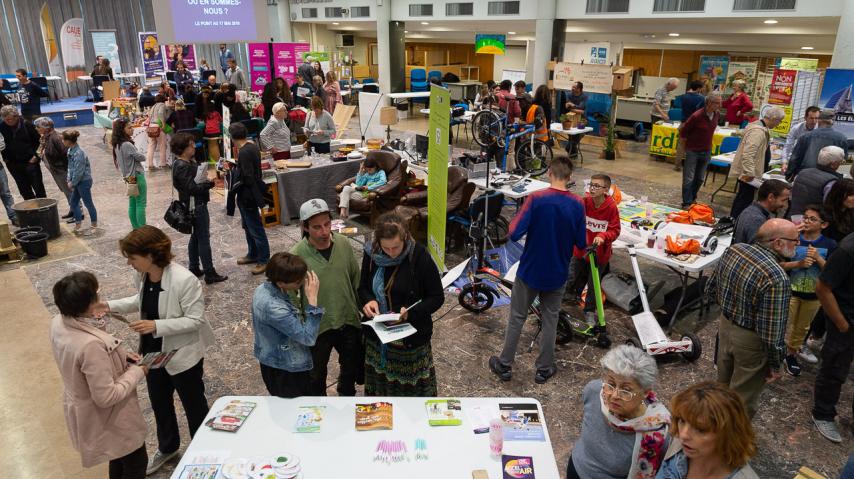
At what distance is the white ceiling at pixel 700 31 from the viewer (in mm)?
9578

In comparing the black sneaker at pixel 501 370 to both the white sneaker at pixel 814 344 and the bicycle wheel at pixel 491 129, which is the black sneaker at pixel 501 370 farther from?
the bicycle wheel at pixel 491 129

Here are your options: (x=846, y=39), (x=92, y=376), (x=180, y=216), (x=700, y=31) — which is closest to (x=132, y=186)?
(x=180, y=216)

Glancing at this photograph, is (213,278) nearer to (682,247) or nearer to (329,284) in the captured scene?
(329,284)

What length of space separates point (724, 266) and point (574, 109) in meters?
8.22

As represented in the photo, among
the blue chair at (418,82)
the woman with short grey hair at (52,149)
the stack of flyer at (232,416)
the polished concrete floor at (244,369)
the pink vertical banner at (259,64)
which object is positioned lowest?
the polished concrete floor at (244,369)

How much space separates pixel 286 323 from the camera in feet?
7.87

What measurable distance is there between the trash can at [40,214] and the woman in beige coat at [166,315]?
183 inches

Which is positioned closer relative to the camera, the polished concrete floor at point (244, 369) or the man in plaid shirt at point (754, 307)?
the man in plaid shirt at point (754, 307)

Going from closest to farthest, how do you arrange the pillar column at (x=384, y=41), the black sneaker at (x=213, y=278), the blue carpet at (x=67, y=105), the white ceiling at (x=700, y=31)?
the black sneaker at (x=213, y=278) < the white ceiling at (x=700, y=31) < the pillar column at (x=384, y=41) < the blue carpet at (x=67, y=105)

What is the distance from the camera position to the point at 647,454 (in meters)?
1.99

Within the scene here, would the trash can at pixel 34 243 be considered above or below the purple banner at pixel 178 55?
below

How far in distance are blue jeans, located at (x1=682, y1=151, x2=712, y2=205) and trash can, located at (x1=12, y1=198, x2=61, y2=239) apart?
801 cm

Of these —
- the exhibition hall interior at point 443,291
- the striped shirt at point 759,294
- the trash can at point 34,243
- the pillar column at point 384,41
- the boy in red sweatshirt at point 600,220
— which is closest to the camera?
the exhibition hall interior at point 443,291

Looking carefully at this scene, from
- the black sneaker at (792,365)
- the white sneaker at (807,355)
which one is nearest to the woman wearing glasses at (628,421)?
the black sneaker at (792,365)
